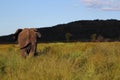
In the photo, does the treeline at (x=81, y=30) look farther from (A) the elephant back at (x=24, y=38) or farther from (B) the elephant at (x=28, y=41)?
(B) the elephant at (x=28, y=41)

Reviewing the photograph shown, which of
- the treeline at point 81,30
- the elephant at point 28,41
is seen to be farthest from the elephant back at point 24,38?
the treeline at point 81,30

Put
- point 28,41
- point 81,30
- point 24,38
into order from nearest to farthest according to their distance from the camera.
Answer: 1. point 28,41
2. point 24,38
3. point 81,30

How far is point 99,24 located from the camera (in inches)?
6083

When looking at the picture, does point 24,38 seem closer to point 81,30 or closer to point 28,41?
point 28,41

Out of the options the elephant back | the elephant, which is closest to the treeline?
the elephant back

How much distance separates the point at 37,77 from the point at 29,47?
8970 mm

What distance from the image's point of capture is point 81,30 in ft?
492

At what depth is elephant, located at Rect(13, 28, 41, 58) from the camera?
18.7 m

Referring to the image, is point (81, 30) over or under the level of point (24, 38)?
under

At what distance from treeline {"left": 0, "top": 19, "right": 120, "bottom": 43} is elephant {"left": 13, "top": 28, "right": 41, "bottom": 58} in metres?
115

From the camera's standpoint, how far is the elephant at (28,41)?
737 inches

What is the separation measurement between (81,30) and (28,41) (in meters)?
131

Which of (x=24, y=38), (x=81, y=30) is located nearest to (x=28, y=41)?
(x=24, y=38)

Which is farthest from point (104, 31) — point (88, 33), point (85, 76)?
point (85, 76)
